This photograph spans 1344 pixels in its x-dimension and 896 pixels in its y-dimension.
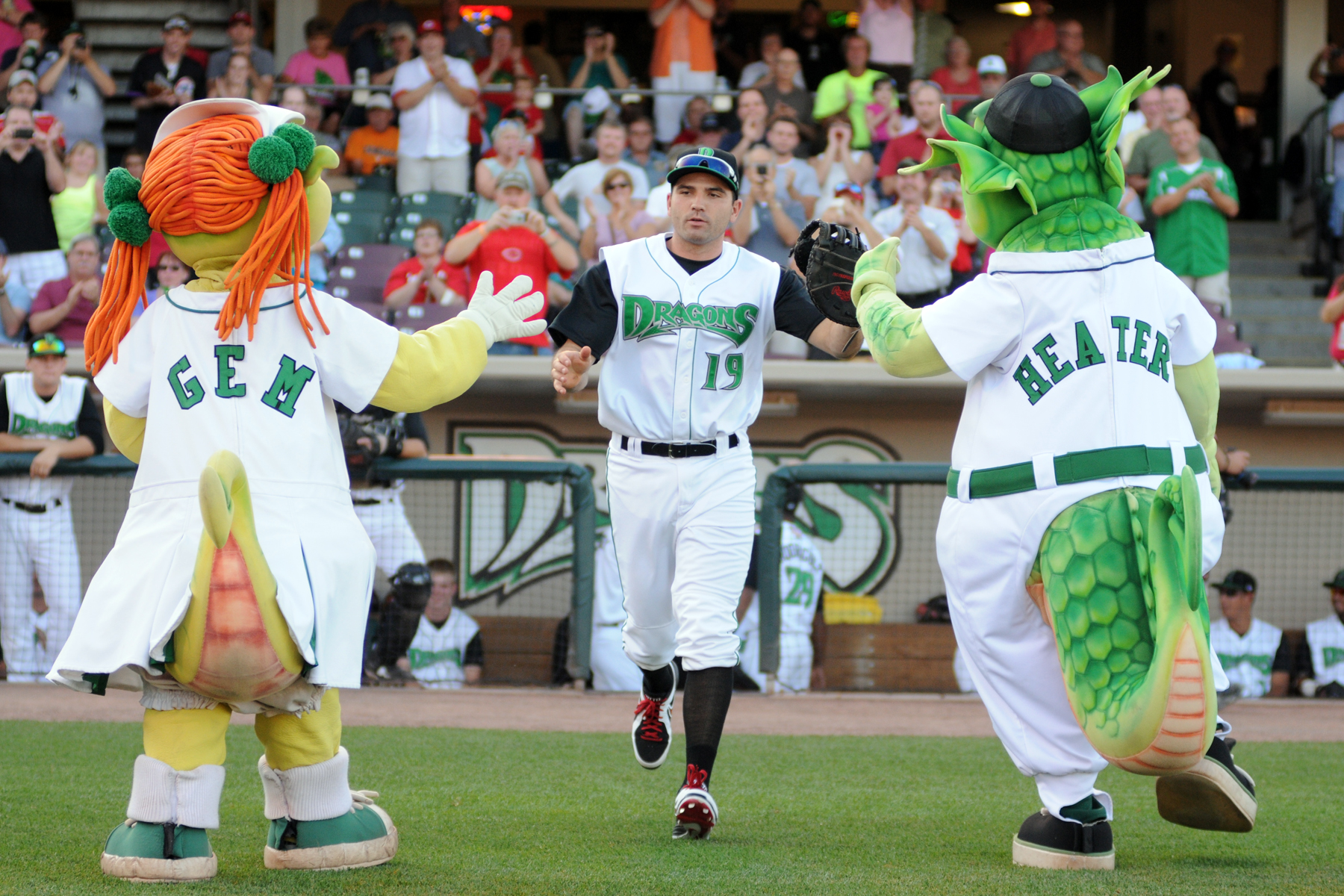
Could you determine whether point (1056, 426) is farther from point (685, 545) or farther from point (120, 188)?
point (120, 188)

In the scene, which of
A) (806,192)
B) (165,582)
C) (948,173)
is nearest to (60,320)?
(806,192)

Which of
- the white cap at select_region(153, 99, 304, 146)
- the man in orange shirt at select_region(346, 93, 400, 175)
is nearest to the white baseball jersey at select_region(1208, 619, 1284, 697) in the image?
the white cap at select_region(153, 99, 304, 146)

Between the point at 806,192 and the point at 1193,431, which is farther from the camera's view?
the point at 806,192

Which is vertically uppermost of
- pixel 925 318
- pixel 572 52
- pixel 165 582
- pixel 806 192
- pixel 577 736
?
pixel 572 52

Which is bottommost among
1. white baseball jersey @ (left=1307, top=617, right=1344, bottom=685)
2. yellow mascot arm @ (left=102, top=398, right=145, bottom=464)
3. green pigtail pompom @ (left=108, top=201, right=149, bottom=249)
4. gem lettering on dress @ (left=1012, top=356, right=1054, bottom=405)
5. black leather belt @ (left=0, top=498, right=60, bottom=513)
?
white baseball jersey @ (left=1307, top=617, right=1344, bottom=685)

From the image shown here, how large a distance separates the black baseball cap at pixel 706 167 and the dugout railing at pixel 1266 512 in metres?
3.26

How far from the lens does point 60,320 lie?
9352 millimetres

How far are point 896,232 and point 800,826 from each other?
6.04 metres

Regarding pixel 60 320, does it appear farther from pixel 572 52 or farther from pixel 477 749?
pixel 572 52

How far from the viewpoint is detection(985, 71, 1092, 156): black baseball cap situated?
3.60 metres

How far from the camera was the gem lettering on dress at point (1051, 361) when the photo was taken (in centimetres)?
354

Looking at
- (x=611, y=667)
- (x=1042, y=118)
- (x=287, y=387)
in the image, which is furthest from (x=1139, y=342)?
(x=611, y=667)

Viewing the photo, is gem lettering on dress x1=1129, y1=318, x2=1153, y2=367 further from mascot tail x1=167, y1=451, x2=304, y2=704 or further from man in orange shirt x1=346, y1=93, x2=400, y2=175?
man in orange shirt x1=346, y1=93, x2=400, y2=175

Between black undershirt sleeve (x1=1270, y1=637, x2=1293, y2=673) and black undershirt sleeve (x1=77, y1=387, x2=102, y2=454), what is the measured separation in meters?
6.40
